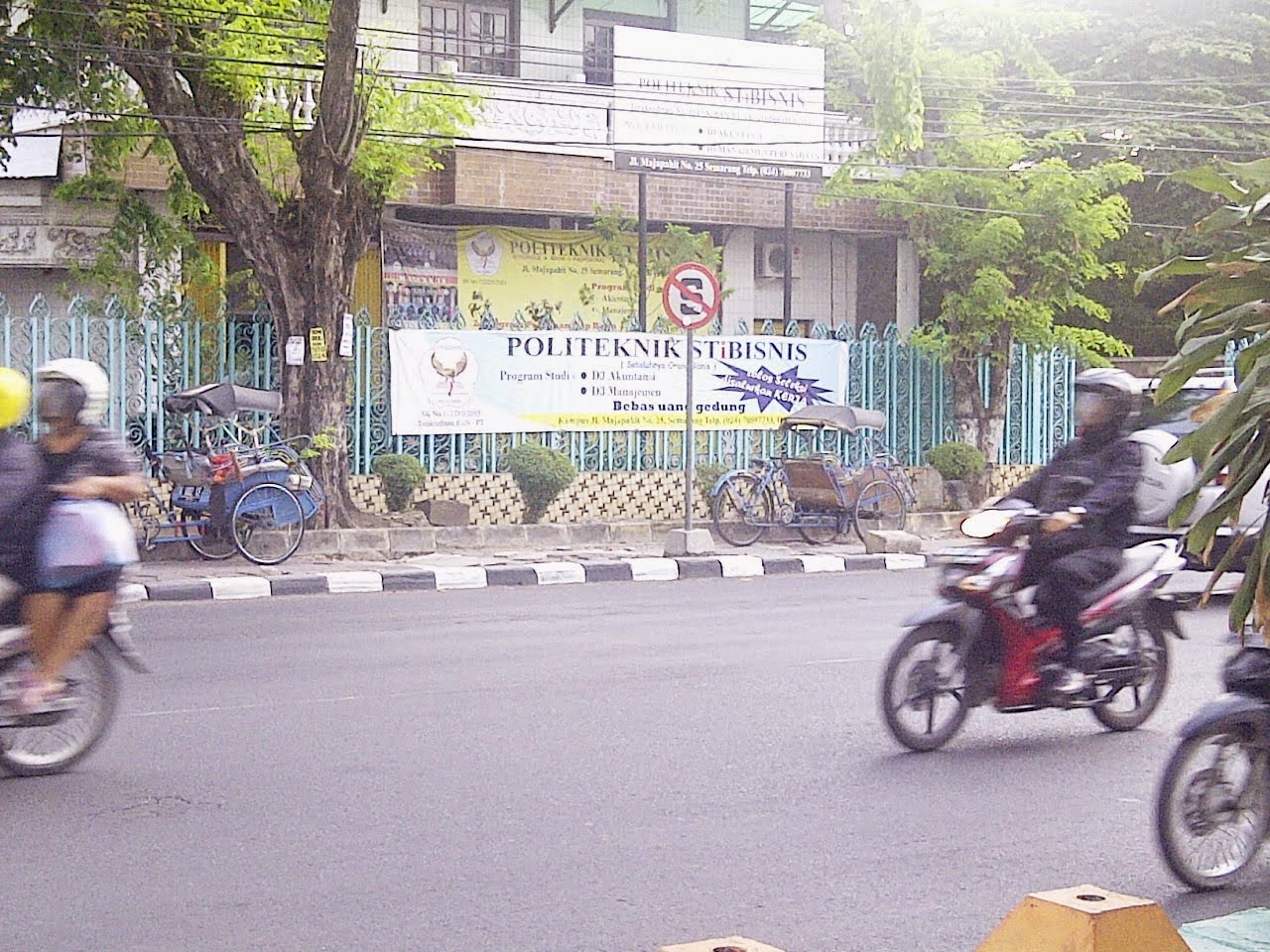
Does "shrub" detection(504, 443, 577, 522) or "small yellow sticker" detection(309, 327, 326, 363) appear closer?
"small yellow sticker" detection(309, 327, 326, 363)

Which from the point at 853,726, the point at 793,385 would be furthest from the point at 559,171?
the point at 853,726

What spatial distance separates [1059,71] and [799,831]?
21.3m

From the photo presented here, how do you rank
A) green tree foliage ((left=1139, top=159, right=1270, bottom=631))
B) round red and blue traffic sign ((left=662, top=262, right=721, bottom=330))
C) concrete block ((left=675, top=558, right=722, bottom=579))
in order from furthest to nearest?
round red and blue traffic sign ((left=662, top=262, right=721, bottom=330)) < concrete block ((left=675, top=558, right=722, bottom=579)) < green tree foliage ((left=1139, top=159, right=1270, bottom=631))

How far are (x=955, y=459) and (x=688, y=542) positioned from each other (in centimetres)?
523

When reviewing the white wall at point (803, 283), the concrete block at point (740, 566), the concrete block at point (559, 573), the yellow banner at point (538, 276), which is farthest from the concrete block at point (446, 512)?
the white wall at point (803, 283)

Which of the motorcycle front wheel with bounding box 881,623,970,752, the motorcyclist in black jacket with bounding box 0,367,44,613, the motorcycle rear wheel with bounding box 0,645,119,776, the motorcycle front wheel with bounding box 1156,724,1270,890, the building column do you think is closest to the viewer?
the motorcycle front wheel with bounding box 1156,724,1270,890

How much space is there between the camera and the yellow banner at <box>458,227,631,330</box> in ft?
73.7

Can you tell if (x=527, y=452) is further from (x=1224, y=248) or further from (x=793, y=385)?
(x=1224, y=248)

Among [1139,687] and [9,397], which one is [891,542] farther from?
[9,397]

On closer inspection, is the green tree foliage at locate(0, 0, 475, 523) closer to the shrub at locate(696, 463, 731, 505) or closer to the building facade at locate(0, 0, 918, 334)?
the building facade at locate(0, 0, 918, 334)

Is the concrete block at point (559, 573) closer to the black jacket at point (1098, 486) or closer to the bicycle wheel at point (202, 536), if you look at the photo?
the bicycle wheel at point (202, 536)

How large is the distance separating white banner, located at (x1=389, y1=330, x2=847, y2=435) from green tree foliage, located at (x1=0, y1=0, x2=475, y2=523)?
1.18 metres

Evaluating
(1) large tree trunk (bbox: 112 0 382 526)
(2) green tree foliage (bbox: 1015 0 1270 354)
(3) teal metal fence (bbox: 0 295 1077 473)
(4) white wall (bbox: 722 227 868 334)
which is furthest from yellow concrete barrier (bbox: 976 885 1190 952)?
(4) white wall (bbox: 722 227 868 334)

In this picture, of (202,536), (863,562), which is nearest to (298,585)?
(202,536)
